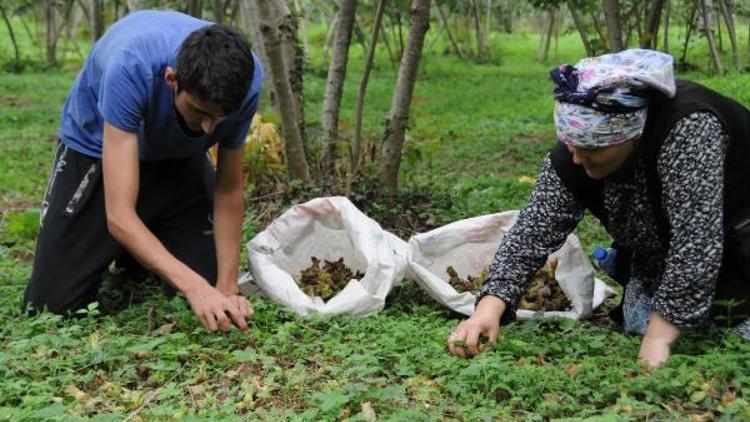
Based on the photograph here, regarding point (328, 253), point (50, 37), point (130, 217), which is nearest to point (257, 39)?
point (328, 253)

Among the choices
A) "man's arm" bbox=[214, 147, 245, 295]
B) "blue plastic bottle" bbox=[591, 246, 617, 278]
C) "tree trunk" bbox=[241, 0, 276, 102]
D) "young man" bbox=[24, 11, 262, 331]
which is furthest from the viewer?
"tree trunk" bbox=[241, 0, 276, 102]

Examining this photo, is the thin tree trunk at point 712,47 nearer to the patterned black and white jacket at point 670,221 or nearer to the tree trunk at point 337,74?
the tree trunk at point 337,74

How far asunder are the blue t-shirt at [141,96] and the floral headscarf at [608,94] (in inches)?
43.9

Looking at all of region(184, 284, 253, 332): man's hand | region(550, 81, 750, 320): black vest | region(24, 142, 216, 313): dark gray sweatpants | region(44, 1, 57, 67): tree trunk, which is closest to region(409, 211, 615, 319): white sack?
region(550, 81, 750, 320): black vest

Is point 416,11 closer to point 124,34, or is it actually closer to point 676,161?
point 124,34

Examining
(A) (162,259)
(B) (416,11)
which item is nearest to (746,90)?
(B) (416,11)

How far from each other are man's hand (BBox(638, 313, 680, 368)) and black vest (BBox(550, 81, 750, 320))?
0.35 m

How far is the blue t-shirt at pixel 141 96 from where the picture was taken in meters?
3.22

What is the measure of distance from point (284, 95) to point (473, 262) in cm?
149

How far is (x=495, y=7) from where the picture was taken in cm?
3162

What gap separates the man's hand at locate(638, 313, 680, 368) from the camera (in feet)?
9.34

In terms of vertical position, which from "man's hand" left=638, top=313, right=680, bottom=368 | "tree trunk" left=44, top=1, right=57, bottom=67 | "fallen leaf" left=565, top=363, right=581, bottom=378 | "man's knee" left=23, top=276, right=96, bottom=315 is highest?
"man's hand" left=638, top=313, right=680, bottom=368

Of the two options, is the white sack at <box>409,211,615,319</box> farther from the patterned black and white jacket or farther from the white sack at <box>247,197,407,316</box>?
the patterned black and white jacket

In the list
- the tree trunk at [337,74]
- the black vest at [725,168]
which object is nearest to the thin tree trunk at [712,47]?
the tree trunk at [337,74]
